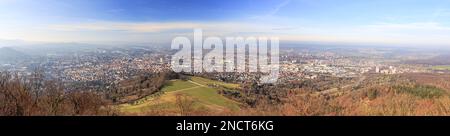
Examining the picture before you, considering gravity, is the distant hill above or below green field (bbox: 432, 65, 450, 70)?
above

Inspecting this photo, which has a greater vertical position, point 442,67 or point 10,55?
point 10,55

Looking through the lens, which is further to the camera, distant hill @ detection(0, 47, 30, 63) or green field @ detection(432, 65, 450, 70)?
green field @ detection(432, 65, 450, 70)

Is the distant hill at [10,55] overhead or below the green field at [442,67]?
overhead

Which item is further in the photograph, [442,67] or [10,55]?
[442,67]

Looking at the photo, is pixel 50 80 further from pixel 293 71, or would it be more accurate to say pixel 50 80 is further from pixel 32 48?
pixel 293 71

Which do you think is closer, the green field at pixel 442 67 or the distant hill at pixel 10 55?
the distant hill at pixel 10 55
